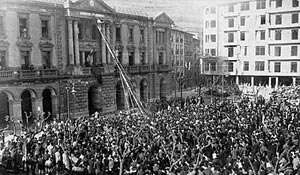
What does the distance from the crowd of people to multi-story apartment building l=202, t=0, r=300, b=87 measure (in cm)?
2212

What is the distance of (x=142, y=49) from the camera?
3838 centimetres

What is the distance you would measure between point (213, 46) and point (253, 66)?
6.17m

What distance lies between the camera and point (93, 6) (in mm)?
31484

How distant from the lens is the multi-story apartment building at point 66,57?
83.2 ft

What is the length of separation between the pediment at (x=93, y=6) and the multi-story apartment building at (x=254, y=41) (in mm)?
18446

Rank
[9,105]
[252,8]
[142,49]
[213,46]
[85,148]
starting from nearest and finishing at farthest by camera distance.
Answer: [85,148] < [9,105] < [142,49] < [252,8] < [213,46]

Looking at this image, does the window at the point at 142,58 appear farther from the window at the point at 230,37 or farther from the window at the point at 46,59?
the window at the point at 230,37

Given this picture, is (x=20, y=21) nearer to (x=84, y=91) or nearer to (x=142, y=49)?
(x=84, y=91)

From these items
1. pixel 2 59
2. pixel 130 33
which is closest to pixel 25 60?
pixel 2 59

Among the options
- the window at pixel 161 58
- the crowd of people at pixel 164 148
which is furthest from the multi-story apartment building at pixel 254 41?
the crowd of people at pixel 164 148

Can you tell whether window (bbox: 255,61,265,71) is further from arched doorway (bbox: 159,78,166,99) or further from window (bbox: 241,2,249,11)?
arched doorway (bbox: 159,78,166,99)

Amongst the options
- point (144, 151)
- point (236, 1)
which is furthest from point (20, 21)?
point (236, 1)

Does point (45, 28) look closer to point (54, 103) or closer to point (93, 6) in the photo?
point (93, 6)

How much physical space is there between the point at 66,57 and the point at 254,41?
25271mm
